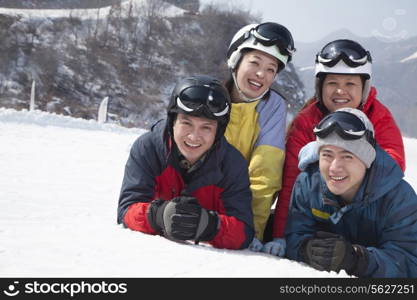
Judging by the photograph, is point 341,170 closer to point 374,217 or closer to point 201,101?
point 374,217

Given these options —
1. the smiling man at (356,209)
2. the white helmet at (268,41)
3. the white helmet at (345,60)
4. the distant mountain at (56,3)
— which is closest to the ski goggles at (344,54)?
the white helmet at (345,60)

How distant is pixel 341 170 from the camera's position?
2756mm

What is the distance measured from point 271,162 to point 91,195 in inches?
99.1

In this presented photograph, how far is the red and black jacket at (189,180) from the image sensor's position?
3.03 meters

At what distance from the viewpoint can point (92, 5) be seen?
1975 inches

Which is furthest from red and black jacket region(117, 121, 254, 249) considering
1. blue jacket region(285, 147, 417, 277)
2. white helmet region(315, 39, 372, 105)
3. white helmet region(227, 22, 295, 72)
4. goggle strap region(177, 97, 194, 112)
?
white helmet region(315, 39, 372, 105)

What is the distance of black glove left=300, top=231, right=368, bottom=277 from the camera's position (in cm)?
250

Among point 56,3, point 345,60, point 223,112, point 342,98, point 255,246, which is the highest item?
point 56,3

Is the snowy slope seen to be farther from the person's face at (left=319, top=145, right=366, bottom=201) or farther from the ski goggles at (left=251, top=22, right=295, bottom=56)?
the person's face at (left=319, top=145, right=366, bottom=201)

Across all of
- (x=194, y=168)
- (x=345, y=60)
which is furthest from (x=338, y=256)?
(x=345, y=60)

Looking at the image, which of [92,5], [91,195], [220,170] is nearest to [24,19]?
[92,5]

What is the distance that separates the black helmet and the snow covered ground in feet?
2.91

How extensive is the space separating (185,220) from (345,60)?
2.03 metres

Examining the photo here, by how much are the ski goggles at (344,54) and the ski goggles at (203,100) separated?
1211 mm
